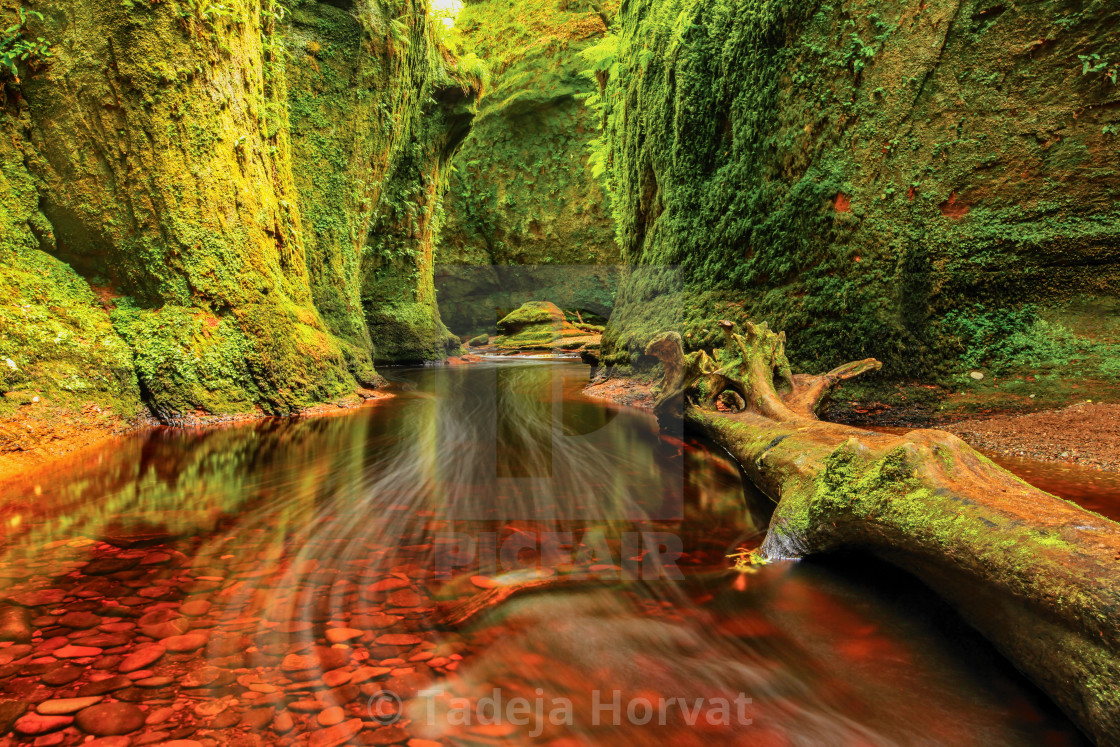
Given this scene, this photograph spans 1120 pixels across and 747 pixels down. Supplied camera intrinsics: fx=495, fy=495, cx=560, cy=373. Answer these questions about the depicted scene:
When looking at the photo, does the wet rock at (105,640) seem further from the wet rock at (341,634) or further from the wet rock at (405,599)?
the wet rock at (405,599)

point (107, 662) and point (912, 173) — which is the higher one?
point (912, 173)

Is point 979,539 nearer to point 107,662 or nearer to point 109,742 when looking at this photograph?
point 109,742

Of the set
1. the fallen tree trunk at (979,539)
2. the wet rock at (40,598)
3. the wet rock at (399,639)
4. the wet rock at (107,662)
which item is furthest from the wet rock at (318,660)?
the fallen tree trunk at (979,539)

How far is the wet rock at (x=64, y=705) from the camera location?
1214 mm

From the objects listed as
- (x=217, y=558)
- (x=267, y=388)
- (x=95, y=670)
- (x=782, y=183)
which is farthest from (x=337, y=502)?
(x=782, y=183)

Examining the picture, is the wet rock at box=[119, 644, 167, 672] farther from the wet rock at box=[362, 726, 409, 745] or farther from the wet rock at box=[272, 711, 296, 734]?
the wet rock at box=[362, 726, 409, 745]

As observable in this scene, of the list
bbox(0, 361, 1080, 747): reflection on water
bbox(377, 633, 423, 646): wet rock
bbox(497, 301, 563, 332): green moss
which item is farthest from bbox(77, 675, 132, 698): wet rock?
bbox(497, 301, 563, 332): green moss

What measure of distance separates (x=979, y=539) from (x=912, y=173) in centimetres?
496

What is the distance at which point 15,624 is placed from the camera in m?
1.56

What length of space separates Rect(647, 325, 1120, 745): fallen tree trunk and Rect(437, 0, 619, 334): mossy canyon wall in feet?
Answer: 81.4

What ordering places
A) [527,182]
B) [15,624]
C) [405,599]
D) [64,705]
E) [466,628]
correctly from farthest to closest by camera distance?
[527,182] → [405,599] → [466,628] → [15,624] → [64,705]

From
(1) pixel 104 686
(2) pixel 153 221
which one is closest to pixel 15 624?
(1) pixel 104 686

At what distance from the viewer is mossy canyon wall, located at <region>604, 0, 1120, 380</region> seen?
442cm

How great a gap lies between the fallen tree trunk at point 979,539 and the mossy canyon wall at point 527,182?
977 inches
